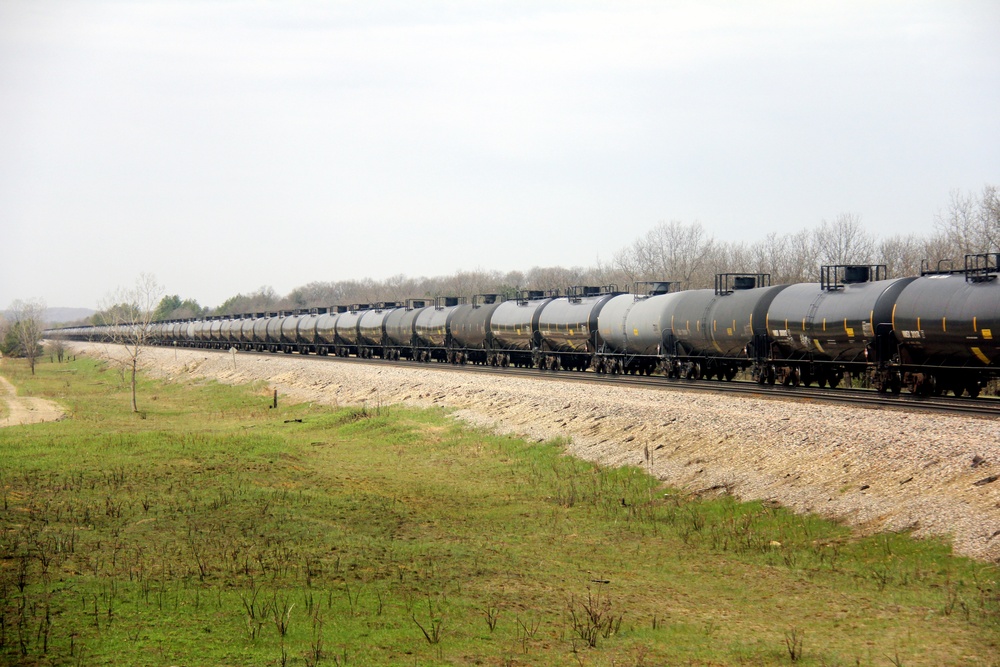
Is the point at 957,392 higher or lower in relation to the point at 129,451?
higher

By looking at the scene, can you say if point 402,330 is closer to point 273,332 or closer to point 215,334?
point 273,332

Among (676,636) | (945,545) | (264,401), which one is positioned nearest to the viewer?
(676,636)

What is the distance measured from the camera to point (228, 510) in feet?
63.2

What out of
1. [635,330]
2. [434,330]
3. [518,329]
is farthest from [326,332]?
[635,330]

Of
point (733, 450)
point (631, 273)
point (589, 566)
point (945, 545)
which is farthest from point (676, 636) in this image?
point (631, 273)

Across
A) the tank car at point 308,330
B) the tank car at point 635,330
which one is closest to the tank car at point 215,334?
the tank car at point 308,330

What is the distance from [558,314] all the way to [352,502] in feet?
94.8

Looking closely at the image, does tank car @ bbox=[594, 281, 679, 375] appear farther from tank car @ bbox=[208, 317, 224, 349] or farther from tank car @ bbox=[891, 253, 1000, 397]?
tank car @ bbox=[208, 317, 224, 349]

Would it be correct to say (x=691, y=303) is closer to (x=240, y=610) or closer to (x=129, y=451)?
(x=129, y=451)

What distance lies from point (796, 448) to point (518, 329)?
107 ft

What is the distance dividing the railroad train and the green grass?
10.7m

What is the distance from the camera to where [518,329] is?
2047 inches

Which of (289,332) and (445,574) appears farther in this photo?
(289,332)

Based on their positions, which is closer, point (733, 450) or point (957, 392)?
point (733, 450)
